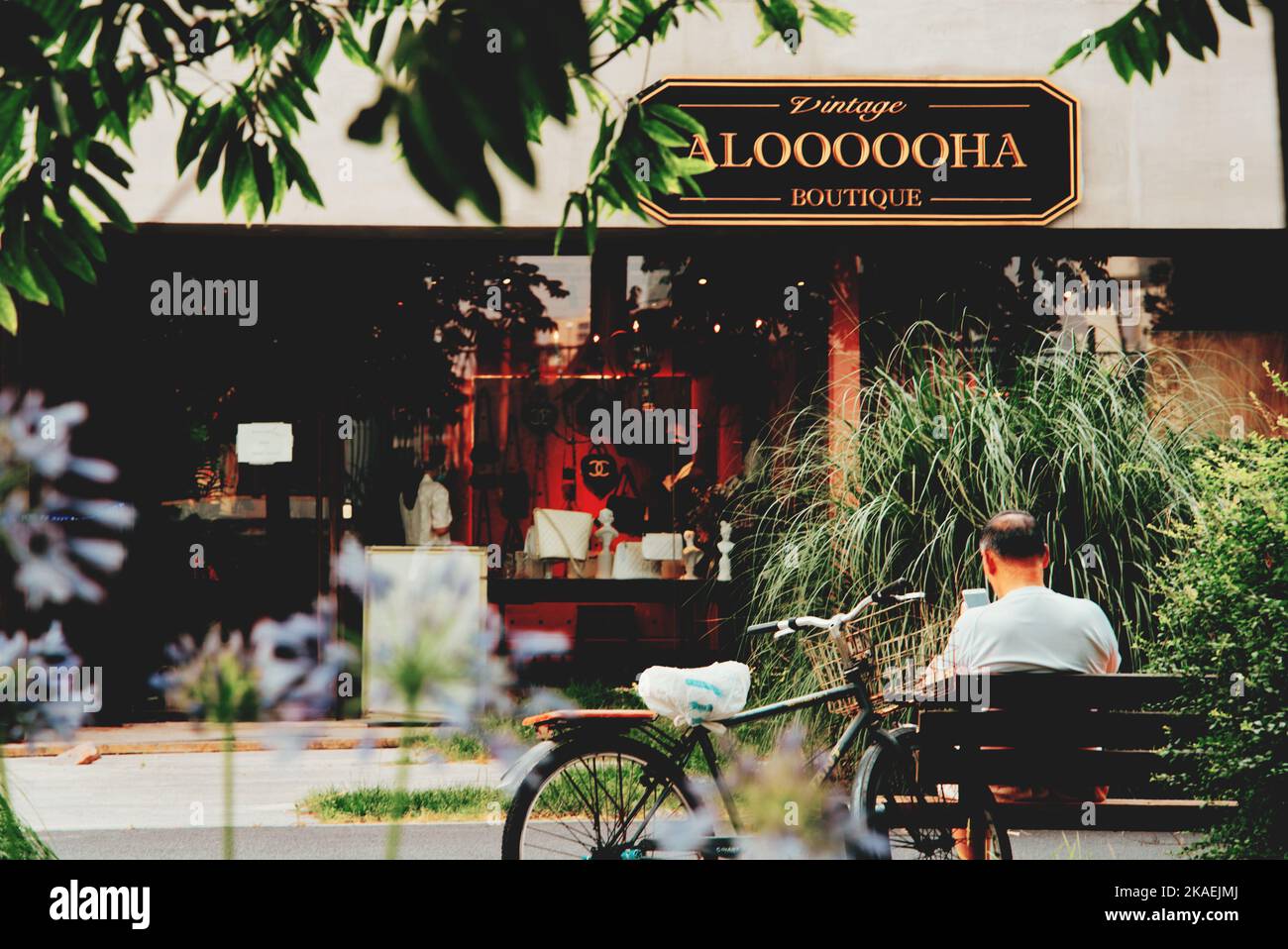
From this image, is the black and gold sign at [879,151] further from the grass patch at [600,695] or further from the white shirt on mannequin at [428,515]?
the grass patch at [600,695]

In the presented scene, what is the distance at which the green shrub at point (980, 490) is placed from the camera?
6.81 metres

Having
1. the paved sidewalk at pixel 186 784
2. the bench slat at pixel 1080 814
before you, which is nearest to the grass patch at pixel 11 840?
the bench slat at pixel 1080 814

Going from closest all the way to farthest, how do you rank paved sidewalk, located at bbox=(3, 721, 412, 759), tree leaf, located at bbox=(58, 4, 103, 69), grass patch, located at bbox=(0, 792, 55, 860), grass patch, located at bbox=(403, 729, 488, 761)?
tree leaf, located at bbox=(58, 4, 103, 69) < grass patch, located at bbox=(0, 792, 55, 860) < grass patch, located at bbox=(403, 729, 488, 761) < paved sidewalk, located at bbox=(3, 721, 412, 759)

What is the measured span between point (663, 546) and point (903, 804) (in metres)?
5.38

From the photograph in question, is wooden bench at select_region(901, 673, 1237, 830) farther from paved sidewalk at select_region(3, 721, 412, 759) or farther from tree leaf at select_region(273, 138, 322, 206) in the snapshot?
paved sidewalk at select_region(3, 721, 412, 759)

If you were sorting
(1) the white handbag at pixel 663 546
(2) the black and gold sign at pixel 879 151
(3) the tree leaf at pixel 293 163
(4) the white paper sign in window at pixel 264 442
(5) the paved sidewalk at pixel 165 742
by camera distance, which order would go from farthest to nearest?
(1) the white handbag at pixel 663 546 → (4) the white paper sign in window at pixel 264 442 → (2) the black and gold sign at pixel 879 151 → (5) the paved sidewalk at pixel 165 742 → (3) the tree leaf at pixel 293 163

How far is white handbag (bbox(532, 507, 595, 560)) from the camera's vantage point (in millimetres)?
9891

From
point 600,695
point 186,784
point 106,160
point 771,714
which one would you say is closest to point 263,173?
point 106,160

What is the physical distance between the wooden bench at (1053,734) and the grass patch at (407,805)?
3.17 m

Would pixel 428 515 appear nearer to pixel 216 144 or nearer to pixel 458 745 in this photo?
pixel 458 745

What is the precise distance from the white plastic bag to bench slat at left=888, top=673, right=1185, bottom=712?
2.06 ft

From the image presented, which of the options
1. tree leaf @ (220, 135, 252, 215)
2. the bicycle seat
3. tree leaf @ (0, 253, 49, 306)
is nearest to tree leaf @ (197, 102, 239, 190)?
tree leaf @ (220, 135, 252, 215)
